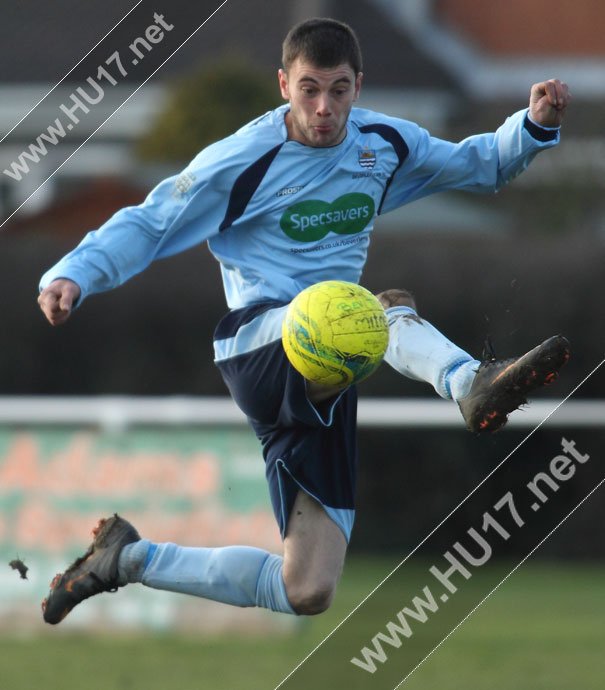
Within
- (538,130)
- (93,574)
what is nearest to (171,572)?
(93,574)

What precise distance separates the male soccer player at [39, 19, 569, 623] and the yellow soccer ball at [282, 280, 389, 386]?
0.70ft

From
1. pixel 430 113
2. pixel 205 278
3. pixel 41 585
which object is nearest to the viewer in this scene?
pixel 41 585

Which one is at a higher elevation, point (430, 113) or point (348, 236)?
point (430, 113)

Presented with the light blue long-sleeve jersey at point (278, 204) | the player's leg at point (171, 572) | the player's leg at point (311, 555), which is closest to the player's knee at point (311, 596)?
the player's leg at point (311, 555)

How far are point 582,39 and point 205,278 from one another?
33.8 ft

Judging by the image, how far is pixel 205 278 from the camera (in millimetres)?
12109

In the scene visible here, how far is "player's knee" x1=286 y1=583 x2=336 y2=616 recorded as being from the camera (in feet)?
18.9

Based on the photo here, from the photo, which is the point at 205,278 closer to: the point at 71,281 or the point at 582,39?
the point at 71,281

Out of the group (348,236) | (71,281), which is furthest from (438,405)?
(71,281)

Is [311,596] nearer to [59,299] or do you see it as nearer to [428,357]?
[428,357]

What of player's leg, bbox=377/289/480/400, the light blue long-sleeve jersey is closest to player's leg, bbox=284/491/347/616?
player's leg, bbox=377/289/480/400

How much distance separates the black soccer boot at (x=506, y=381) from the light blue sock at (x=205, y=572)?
1026 millimetres

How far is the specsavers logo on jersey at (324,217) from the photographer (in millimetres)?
5746

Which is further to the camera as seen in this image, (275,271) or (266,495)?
(266,495)
